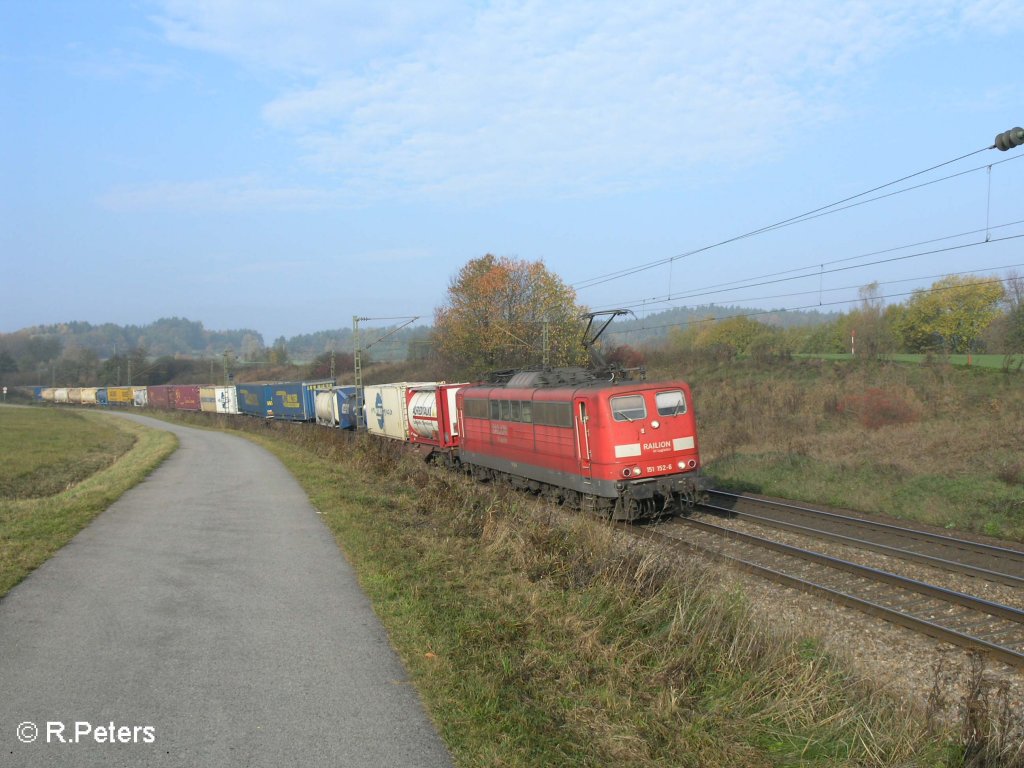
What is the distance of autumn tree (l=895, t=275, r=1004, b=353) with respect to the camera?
1465 inches

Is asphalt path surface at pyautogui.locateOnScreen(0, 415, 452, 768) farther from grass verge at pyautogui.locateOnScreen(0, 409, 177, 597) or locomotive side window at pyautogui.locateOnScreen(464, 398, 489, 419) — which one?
locomotive side window at pyautogui.locateOnScreen(464, 398, 489, 419)

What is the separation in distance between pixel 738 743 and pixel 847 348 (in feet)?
150

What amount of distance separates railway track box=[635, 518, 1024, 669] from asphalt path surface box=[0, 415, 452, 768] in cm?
575

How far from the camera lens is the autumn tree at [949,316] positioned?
37219 millimetres

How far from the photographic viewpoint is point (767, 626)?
7121mm

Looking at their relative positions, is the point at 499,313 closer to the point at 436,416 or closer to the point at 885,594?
the point at 436,416

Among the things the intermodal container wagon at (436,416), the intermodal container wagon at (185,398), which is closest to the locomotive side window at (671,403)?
the intermodal container wagon at (436,416)

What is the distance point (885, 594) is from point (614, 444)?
537 centimetres

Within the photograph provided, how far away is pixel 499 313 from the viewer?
165 ft

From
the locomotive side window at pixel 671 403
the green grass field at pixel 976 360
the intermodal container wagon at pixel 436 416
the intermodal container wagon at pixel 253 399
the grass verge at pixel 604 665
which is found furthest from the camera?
the intermodal container wagon at pixel 253 399

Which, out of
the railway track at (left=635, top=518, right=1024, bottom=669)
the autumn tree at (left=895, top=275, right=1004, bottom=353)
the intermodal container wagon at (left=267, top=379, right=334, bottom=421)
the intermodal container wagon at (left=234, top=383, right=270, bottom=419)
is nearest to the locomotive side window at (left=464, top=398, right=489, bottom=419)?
the railway track at (left=635, top=518, right=1024, bottom=669)

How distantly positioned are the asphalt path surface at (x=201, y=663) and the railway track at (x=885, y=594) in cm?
575

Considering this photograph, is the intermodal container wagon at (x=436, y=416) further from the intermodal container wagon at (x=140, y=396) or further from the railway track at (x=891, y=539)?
the intermodal container wagon at (x=140, y=396)

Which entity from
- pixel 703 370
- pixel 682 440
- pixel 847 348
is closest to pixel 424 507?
pixel 682 440
